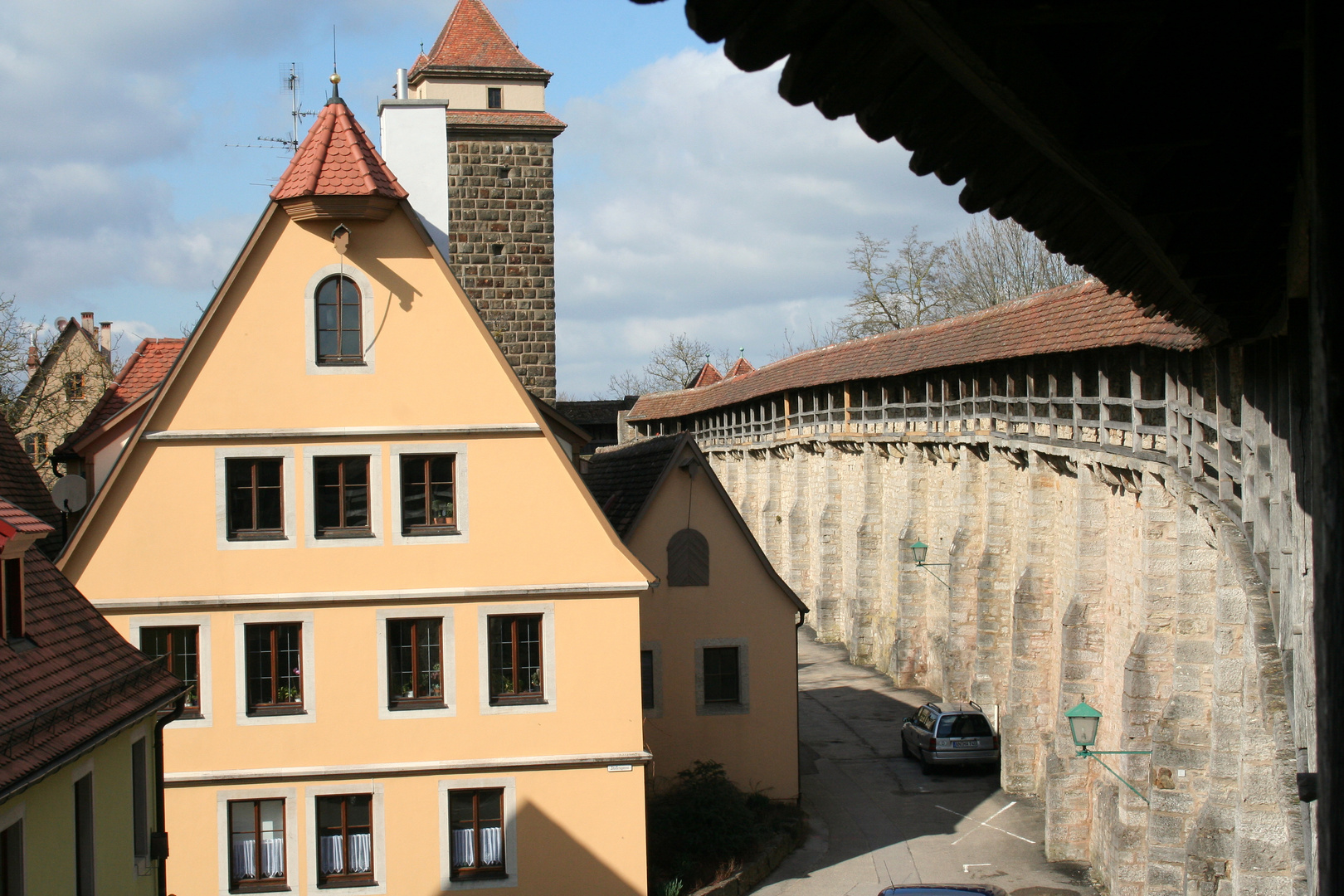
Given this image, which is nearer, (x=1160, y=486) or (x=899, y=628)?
(x=1160, y=486)

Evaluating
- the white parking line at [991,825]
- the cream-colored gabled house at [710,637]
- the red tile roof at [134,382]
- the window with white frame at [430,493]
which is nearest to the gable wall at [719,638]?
the cream-colored gabled house at [710,637]

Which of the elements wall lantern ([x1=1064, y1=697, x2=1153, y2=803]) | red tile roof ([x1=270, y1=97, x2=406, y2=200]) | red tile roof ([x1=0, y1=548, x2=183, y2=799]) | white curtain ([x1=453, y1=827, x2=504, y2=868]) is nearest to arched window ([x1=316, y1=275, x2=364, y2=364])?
red tile roof ([x1=270, y1=97, x2=406, y2=200])

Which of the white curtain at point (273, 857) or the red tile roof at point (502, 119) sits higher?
the red tile roof at point (502, 119)

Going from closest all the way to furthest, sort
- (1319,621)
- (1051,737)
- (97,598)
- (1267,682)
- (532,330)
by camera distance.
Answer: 1. (1319,621)
2. (1267,682)
3. (97,598)
4. (1051,737)
5. (532,330)

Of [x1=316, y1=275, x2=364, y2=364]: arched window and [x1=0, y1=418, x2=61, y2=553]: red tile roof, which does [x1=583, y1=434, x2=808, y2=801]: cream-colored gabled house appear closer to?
[x1=316, y1=275, x2=364, y2=364]: arched window

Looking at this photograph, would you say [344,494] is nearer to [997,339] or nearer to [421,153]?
[421,153]

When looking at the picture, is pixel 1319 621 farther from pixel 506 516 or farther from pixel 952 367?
pixel 952 367

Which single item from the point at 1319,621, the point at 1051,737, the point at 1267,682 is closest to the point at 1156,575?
the point at 1051,737

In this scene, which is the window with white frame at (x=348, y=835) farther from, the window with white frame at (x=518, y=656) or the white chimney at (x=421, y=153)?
the white chimney at (x=421, y=153)

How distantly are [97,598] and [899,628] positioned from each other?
794 inches

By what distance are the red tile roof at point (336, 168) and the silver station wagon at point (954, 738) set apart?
14.0 meters

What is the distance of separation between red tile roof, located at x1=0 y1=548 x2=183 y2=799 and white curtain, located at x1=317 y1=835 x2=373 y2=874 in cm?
421

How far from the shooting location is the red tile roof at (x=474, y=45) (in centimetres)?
2738

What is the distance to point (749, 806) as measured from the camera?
63.4 ft
